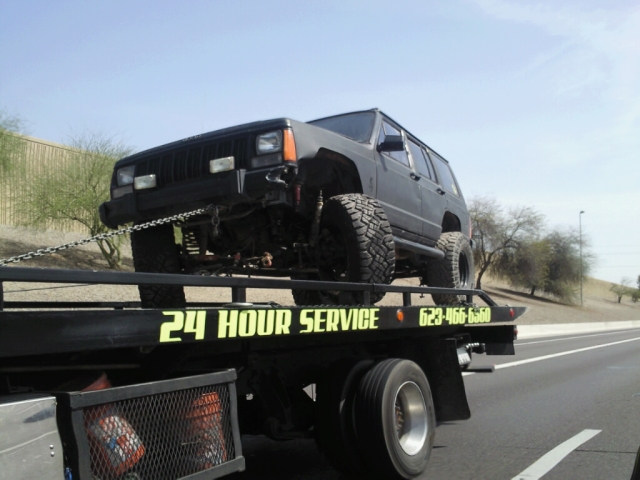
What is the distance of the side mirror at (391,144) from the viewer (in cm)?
653

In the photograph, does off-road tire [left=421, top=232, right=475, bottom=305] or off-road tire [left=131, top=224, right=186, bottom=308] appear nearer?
off-road tire [left=131, top=224, right=186, bottom=308]

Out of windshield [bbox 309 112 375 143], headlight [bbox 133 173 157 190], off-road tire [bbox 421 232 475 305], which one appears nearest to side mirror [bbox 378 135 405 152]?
windshield [bbox 309 112 375 143]

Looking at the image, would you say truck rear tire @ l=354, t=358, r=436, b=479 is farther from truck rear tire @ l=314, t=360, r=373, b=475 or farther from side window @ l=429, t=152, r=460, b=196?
side window @ l=429, t=152, r=460, b=196

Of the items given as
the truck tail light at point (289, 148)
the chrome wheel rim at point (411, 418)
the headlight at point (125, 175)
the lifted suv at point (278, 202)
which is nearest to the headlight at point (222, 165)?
the lifted suv at point (278, 202)

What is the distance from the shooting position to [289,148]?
5.24 m

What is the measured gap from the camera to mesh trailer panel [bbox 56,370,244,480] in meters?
2.64

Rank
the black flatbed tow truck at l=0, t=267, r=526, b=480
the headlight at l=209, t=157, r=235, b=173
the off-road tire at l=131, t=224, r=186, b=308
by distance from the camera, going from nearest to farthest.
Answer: the black flatbed tow truck at l=0, t=267, r=526, b=480, the headlight at l=209, t=157, r=235, b=173, the off-road tire at l=131, t=224, r=186, b=308

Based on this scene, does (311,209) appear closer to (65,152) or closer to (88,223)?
(88,223)

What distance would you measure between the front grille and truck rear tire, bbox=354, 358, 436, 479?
1913 millimetres

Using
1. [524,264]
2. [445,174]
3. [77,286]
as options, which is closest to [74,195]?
[77,286]

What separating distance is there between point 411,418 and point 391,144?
8.86ft

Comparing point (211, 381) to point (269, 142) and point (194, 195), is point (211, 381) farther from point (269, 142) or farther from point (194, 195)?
point (269, 142)

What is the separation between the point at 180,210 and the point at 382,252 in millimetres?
1692

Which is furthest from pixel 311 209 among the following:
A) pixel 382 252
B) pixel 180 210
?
pixel 180 210
